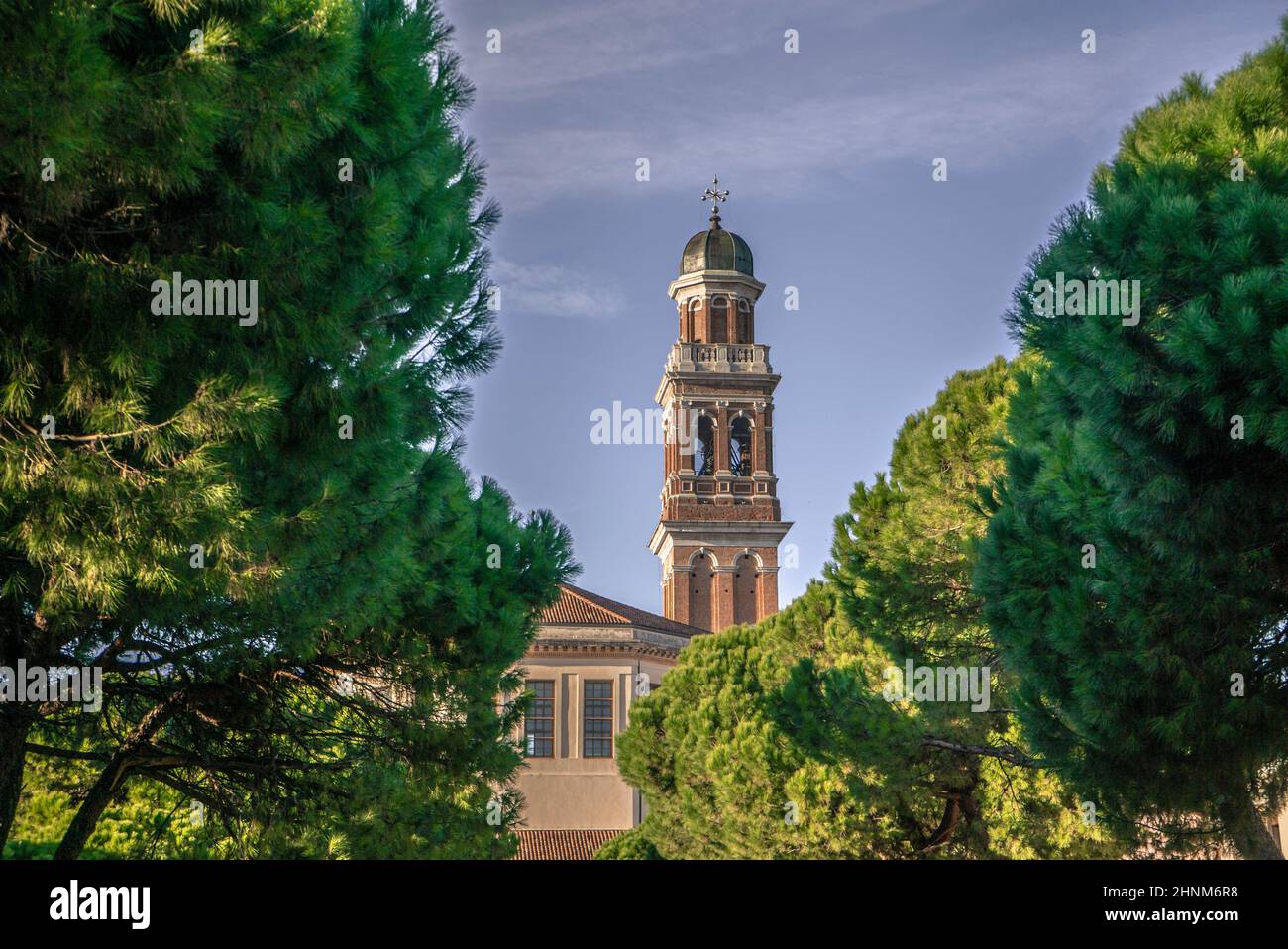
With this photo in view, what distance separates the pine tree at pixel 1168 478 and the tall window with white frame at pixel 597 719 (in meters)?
35.1

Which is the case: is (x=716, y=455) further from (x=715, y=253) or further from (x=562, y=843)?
(x=562, y=843)

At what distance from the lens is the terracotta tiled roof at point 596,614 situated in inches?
1796

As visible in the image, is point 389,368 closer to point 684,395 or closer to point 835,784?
point 835,784

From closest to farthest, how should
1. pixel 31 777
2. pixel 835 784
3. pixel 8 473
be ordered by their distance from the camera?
pixel 8 473, pixel 31 777, pixel 835 784

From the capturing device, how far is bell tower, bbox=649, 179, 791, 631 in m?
57.1

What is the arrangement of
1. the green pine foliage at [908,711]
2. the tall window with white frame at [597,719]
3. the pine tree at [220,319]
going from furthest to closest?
1. the tall window with white frame at [597,719]
2. the green pine foliage at [908,711]
3. the pine tree at [220,319]

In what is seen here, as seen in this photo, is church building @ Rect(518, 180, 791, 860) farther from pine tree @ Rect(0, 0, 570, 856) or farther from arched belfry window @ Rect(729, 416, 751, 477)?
pine tree @ Rect(0, 0, 570, 856)

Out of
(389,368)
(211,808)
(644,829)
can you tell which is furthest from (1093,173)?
(644,829)

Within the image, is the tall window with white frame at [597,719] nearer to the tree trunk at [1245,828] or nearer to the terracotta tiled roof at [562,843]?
the terracotta tiled roof at [562,843]

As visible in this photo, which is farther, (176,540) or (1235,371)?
(1235,371)

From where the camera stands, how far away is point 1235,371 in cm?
791

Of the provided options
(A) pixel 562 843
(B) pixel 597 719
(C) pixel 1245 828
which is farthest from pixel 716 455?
(C) pixel 1245 828

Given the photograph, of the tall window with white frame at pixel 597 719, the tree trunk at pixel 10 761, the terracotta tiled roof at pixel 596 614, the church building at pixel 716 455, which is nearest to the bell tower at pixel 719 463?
the church building at pixel 716 455
